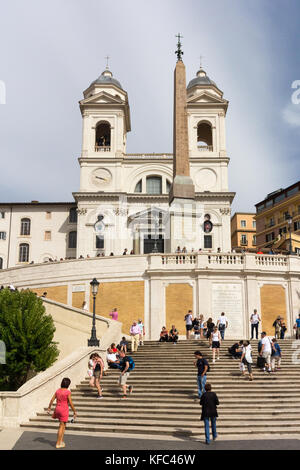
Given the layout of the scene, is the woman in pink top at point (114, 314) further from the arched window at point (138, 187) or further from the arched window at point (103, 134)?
the arched window at point (103, 134)

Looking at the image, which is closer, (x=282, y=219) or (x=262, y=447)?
(x=262, y=447)

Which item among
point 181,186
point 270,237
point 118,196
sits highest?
point 118,196

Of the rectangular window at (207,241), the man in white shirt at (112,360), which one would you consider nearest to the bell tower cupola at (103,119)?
the rectangular window at (207,241)

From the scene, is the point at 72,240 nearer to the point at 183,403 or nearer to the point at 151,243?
the point at 151,243

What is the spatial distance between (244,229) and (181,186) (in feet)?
173

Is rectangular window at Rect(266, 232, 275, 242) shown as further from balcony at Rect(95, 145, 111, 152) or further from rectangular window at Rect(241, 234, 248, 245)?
balcony at Rect(95, 145, 111, 152)

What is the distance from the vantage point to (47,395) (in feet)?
52.2

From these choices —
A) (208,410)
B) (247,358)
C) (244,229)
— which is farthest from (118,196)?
(208,410)

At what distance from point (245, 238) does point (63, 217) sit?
119 feet

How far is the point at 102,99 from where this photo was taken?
192 ft

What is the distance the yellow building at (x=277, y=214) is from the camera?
6625cm

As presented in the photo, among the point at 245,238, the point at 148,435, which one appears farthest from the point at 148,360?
the point at 245,238

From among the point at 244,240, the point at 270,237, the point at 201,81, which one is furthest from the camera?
the point at 244,240
